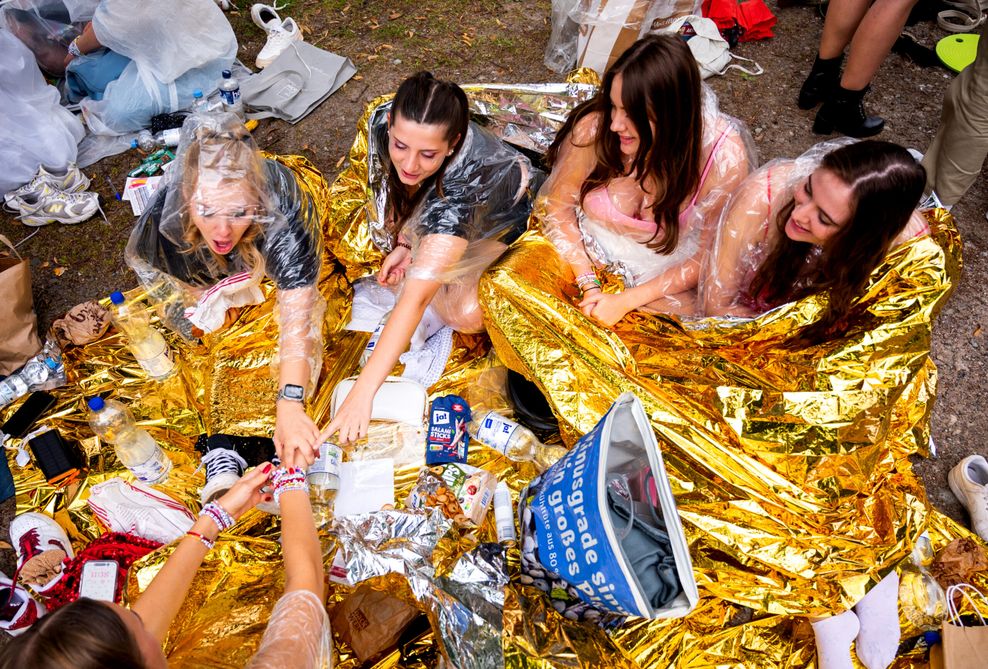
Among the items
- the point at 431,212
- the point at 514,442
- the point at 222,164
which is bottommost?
the point at 514,442

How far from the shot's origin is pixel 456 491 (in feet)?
6.91

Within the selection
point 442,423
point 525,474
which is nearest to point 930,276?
point 525,474

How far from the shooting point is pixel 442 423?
7.41 feet

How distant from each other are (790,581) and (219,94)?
3854mm

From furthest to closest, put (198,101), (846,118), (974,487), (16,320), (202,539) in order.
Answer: (198,101)
(846,118)
(16,320)
(974,487)
(202,539)

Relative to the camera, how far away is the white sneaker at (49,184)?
10.7 feet

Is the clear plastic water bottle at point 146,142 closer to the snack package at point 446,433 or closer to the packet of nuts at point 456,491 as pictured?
the snack package at point 446,433

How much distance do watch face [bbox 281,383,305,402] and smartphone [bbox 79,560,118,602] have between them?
772mm

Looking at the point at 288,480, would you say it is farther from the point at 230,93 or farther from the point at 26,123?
the point at 26,123

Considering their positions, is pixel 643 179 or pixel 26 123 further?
pixel 26 123

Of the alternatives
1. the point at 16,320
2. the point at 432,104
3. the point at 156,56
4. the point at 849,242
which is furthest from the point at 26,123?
the point at 849,242

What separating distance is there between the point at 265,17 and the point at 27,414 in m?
3.04

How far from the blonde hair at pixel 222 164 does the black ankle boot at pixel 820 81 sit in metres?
3.24

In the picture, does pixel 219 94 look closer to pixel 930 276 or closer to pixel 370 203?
pixel 370 203
